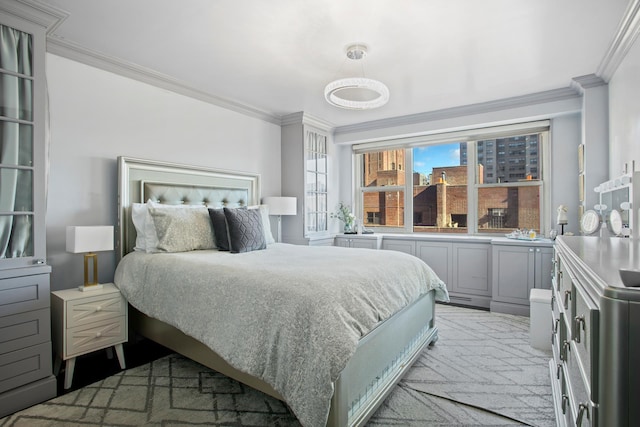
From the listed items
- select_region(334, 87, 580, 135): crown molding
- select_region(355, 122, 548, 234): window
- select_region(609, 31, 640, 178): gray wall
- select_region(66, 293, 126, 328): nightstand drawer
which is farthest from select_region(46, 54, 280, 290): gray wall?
select_region(609, 31, 640, 178): gray wall

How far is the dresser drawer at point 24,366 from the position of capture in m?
1.96

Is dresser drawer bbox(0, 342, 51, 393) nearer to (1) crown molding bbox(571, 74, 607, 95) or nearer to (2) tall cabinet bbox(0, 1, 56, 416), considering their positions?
(2) tall cabinet bbox(0, 1, 56, 416)

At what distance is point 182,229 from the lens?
286cm

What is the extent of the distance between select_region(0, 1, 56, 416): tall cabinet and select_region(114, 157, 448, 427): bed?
0.59m

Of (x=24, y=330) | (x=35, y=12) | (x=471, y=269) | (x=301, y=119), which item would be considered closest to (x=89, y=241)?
(x=24, y=330)

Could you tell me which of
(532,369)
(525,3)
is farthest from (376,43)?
(532,369)

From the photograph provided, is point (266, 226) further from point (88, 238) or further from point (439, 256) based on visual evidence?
point (439, 256)

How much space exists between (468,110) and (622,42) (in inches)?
68.5

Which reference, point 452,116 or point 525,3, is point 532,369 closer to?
point 525,3

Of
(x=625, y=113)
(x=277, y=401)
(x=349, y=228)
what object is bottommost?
(x=277, y=401)

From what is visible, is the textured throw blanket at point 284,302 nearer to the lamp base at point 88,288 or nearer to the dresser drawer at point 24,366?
the lamp base at point 88,288

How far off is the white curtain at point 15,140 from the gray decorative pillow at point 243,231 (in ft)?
4.41

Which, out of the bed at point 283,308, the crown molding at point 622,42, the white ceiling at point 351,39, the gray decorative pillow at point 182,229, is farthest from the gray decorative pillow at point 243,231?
the crown molding at point 622,42

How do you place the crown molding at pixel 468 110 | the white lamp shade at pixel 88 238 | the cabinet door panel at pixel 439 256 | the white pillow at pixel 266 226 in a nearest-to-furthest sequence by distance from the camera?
the white lamp shade at pixel 88 238 < the white pillow at pixel 266 226 < the crown molding at pixel 468 110 < the cabinet door panel at pixel 439 256
